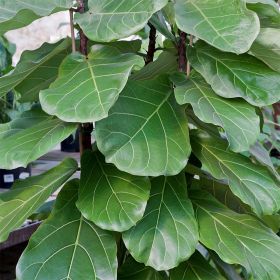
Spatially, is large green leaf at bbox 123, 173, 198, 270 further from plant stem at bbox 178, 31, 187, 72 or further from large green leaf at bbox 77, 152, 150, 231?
plant stem at bbox 178, 31, 187, 72

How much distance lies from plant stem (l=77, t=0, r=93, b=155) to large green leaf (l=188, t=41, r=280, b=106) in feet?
0.56

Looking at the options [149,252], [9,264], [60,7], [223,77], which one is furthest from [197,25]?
[9,264]

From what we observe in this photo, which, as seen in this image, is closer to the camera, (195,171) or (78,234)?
(78,234)

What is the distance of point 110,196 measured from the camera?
69 cm

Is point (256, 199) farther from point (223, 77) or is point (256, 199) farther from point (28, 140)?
point (28, 140)

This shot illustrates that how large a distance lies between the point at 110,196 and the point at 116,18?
9.7 inches

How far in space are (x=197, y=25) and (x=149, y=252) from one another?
32 cm

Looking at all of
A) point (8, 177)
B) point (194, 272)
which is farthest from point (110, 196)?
point (8, 177)

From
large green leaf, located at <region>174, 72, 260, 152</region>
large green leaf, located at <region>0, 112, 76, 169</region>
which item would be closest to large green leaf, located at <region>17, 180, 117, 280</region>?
large green leaf, located at <region>0, 112, 76, 169</region>

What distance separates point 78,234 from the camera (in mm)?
715

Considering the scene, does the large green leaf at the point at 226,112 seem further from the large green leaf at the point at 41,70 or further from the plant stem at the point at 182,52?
the large green leaf at the point at 41,70

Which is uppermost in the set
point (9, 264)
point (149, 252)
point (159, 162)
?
point (159, 162)

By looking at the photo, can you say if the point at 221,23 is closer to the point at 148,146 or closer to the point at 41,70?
the point at 148,146

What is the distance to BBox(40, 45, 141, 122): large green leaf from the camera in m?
0.58
